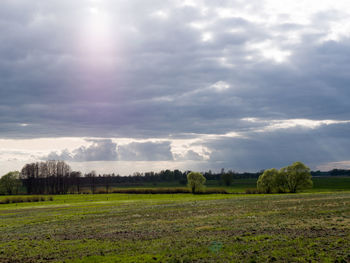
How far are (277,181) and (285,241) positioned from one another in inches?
4410

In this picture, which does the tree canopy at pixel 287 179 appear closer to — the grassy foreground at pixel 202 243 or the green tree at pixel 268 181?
the green tree at pixel 268 181

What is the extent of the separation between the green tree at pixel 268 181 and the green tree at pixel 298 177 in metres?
4.61

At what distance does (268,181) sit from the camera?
419 ft

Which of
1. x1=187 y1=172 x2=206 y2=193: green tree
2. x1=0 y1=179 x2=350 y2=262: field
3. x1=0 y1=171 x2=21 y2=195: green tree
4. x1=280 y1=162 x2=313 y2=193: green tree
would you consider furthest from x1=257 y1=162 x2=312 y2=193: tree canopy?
x1=0 y1=171 x2=21 y2=195: green tree

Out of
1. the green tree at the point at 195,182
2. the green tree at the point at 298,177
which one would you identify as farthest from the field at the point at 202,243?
the green tree at the point at 195,182

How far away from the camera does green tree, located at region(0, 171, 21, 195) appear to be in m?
174

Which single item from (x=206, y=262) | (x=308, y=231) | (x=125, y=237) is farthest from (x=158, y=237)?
(x=308, y=231)

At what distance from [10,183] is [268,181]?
137539 millimetres

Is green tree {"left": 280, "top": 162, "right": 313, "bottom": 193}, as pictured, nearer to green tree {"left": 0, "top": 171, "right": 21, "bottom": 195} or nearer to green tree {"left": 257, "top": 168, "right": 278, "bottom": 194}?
green tree {"left": 257, "top": 168, "right": 278, "bottom": 194}

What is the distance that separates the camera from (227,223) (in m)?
30.2

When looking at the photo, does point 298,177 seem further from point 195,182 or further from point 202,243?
point 202,243

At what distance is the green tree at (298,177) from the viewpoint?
122812 millimetres

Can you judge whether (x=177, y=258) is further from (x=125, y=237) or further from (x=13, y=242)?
(x=13, y=242)

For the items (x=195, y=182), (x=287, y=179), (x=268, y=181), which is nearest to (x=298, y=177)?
(x=287, y=179)
